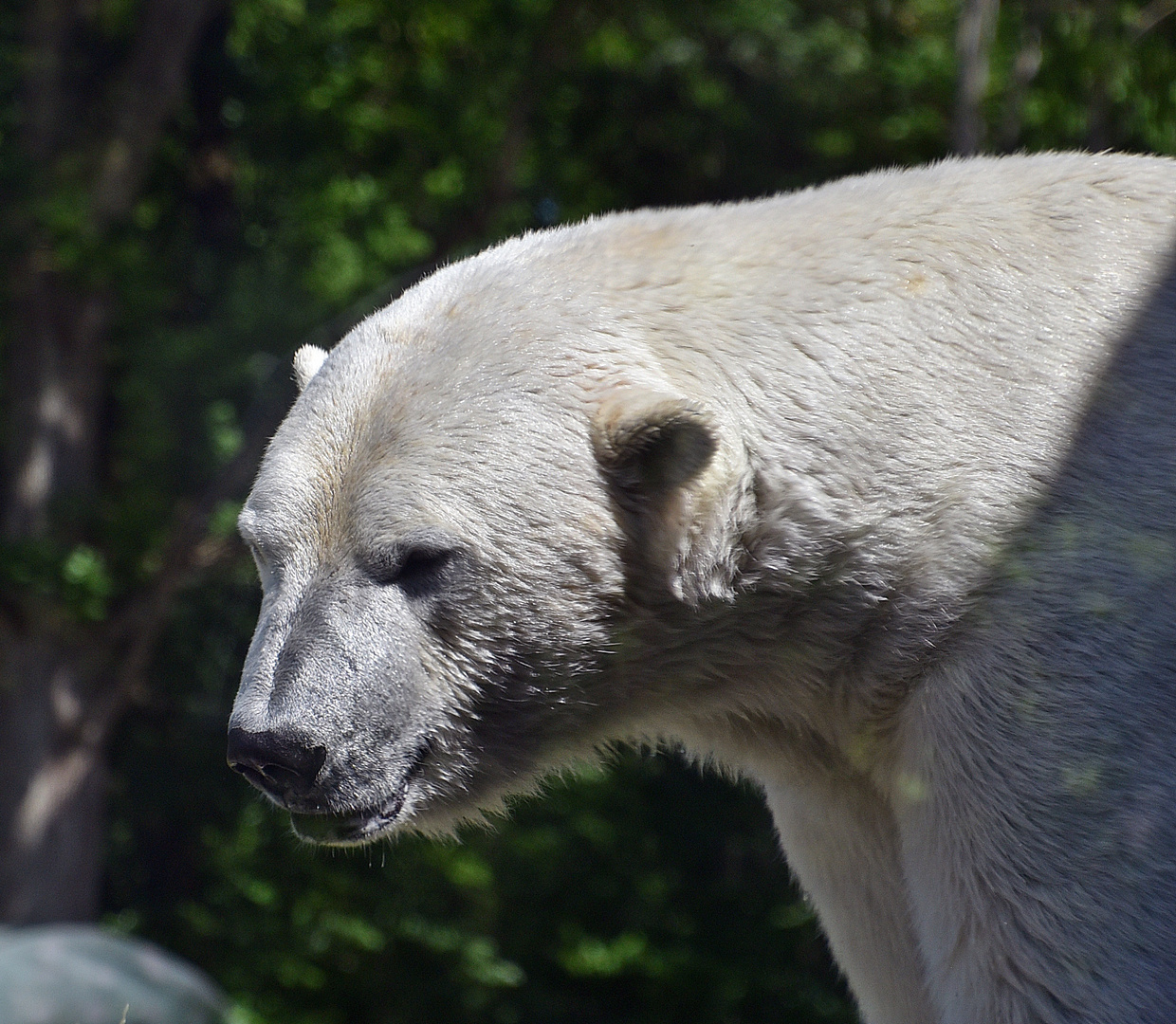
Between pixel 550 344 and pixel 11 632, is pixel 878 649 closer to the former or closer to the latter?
pixel 550 344

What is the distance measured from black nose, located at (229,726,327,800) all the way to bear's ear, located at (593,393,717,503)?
0.54m

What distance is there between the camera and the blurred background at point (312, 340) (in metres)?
6.36

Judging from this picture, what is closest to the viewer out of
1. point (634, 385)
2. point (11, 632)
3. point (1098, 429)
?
point (1098, 429)

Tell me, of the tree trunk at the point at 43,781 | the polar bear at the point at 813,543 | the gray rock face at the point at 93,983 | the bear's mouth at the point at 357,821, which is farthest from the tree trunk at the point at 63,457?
the polar bear at the point at 813,543

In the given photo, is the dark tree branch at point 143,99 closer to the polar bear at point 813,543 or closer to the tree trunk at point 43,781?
the tree trunk at point 43,781

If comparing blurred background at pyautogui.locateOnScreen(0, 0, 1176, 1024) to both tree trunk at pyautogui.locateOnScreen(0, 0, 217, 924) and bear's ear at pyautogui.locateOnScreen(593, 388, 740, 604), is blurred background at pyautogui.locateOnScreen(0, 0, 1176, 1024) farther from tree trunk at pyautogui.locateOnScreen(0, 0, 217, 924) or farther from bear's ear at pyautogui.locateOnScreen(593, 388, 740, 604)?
bear's ear at pyautogui.locateOnScreen(593, 388, 740, 604)

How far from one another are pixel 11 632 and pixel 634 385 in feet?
18.2

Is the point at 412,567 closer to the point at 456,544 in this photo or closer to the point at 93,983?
the point at 456,544

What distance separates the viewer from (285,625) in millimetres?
1701

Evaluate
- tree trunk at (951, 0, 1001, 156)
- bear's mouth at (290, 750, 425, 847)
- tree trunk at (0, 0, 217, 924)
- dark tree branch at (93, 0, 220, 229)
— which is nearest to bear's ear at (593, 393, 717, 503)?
bear's mouth at (290, 750, 425, 847)

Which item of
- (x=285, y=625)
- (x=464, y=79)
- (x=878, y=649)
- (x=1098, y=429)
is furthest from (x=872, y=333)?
(x=464, y=79)

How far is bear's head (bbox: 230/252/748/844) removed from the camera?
168 centimetres

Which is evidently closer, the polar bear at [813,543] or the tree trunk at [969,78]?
the polar bear at [813,543]

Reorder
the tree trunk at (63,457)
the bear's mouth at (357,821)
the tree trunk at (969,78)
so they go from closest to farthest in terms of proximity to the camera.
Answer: the bear's mouth at (357,821) < the tree trunk at (969,78) < the tree trunk at (63,457)
